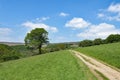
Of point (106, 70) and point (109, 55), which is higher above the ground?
point (109, 55)

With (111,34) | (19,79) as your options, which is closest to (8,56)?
(111,34)

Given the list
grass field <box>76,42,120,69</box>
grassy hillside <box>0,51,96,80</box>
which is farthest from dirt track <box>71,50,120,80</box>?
grass field <box>76,42,120,69</box>

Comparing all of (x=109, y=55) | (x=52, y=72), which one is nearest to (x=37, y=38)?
(x=109, y=55)

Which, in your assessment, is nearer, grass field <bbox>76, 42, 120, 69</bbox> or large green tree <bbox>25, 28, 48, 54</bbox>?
grass field <bbox>76, 42, 120, 69</bbox>

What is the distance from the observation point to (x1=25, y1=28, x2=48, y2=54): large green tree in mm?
129875

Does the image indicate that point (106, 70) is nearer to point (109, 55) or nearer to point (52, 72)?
point (52, 72)

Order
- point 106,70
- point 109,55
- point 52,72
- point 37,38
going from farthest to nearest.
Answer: point 37,38, point 109,55, point 52,72, point 106,70

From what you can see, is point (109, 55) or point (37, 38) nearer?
point (109, 55)

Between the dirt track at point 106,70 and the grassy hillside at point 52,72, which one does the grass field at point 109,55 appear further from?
the grassy hillside at point 52,72

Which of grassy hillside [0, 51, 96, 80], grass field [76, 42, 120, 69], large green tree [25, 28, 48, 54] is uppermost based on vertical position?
large green tree [25, 28, 48, 54]

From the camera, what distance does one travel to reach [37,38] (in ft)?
431

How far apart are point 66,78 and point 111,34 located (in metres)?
118

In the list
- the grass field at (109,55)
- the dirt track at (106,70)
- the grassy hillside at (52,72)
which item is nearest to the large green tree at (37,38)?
the grass field at (109,55)

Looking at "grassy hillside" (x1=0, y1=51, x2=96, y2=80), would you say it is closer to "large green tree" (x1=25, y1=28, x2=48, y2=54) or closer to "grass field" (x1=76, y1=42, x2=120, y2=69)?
"grass field" (x1=76, y1=42, x2=120, y2=69)
